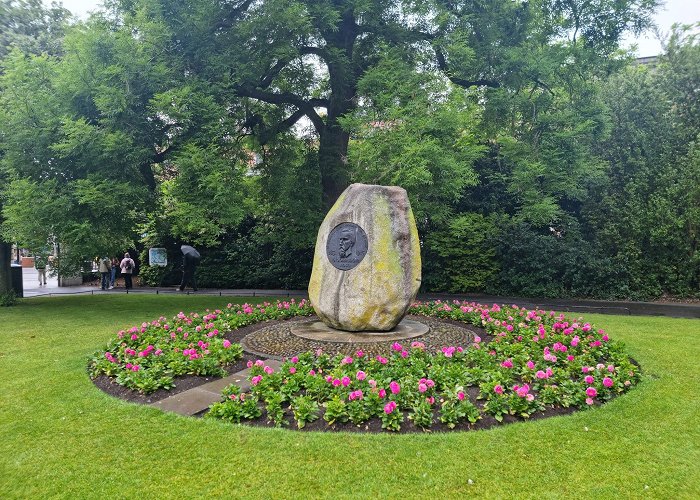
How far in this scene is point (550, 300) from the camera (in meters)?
14.0

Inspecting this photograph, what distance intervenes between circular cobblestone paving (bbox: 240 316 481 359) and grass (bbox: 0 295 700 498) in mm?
2258

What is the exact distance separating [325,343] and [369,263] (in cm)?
143

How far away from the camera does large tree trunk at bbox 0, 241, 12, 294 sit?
43.1 ft

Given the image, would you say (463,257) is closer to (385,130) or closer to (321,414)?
(385,130)

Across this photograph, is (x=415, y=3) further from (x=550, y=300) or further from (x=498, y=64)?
(x=550, y=300)

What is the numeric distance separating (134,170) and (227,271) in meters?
8.57

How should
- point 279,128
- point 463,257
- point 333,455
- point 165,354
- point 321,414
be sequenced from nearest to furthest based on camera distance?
point 333,455
point 321,414
point 165,354
point 279,128
point 463,257

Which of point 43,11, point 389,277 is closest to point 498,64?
point 389,277

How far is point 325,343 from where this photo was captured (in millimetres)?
6934

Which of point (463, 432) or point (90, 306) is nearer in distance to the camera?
point (463, 432)

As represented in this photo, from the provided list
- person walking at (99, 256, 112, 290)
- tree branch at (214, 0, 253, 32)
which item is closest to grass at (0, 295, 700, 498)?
tree branch at (214, 0, 253, 32)

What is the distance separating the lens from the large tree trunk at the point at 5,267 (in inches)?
518

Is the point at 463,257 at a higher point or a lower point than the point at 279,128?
lower

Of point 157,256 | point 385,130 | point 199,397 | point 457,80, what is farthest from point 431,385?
point 157,256
